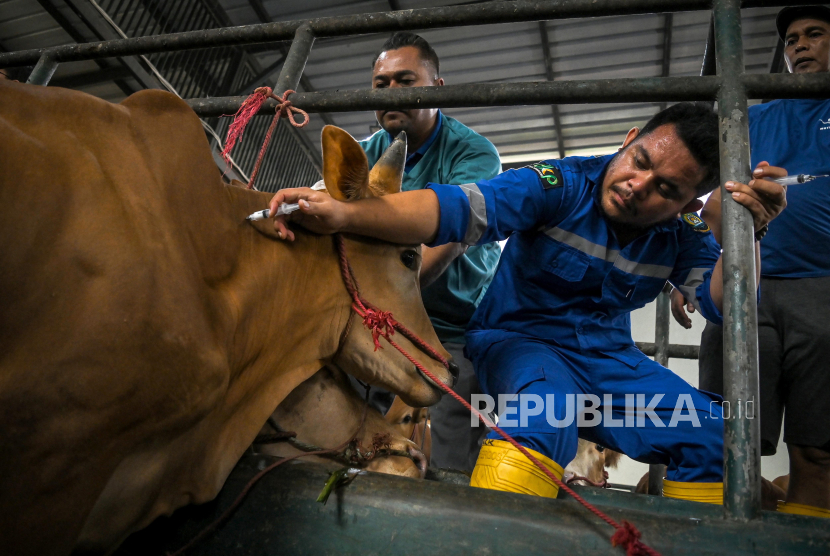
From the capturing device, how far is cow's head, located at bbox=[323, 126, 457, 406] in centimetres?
158

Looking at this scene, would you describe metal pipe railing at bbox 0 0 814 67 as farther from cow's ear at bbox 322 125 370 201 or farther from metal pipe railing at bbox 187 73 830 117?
cow's ear at bbox 322 125 370 201

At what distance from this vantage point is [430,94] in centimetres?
168

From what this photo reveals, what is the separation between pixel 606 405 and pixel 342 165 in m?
1.20

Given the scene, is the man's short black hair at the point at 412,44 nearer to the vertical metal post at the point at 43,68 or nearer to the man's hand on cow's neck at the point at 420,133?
the man's hand on cow's neck at the point at 420,133

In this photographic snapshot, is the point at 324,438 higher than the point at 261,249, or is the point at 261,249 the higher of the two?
the point at 261,249

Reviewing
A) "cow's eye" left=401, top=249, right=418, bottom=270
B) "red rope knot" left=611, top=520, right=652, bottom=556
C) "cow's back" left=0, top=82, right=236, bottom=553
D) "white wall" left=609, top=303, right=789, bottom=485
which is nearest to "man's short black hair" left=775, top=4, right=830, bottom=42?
"cow's eye" left=401, top=249, right=418, bottom=270

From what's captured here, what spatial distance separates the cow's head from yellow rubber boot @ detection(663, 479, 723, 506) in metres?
0.75

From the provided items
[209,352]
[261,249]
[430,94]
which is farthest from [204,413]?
[430,94]

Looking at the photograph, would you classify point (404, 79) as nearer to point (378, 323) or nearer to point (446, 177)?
point (446, 177)

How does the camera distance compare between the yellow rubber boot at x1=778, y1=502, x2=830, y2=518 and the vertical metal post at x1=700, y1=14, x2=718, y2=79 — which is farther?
the yellow rubber boot at x1=778, y1=502, x2=830, y2=518

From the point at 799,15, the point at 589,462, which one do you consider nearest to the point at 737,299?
the point at 799,15

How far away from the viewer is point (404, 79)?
10.1ft

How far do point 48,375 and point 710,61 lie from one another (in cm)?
205

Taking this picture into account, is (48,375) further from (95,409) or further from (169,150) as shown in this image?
(169,150)
